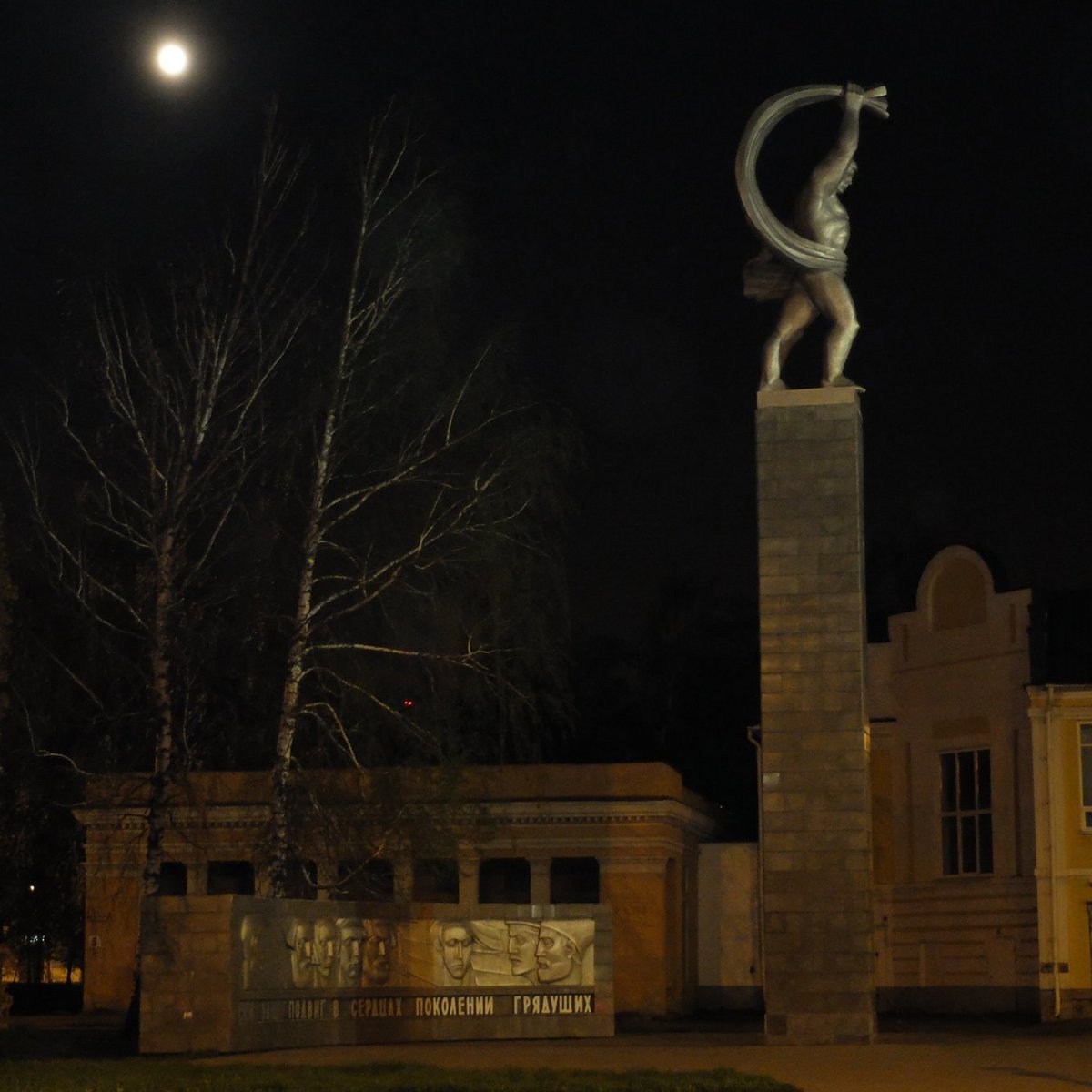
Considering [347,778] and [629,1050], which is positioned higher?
[347,778]

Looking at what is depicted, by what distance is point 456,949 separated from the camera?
25719 mm

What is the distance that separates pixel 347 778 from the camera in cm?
2570

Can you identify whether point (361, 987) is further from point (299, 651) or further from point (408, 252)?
point (408, 252)

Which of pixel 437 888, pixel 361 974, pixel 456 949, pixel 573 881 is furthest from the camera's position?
pixel 573 881

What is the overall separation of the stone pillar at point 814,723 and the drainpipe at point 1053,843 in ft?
45.0

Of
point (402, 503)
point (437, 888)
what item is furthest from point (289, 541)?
point (437, 888)

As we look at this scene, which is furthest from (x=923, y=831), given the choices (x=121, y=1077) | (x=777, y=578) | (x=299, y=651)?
(x=121, y=1077)

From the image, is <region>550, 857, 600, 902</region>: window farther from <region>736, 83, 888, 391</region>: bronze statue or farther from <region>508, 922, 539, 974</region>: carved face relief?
<region>736, 83, 888, 391</region>: bronze statue

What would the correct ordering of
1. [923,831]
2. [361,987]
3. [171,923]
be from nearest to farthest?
[171,923]
[361,987]
[923,831]

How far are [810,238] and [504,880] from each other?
67.0 ft

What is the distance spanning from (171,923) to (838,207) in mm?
12906

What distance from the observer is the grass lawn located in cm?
1631

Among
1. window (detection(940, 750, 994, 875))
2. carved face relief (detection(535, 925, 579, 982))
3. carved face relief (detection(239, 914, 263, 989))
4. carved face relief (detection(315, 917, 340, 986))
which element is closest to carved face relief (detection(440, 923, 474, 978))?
carved face relief (detection(535, 925, 579, 982))

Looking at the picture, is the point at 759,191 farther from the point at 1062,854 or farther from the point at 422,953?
the point at 1062,854
